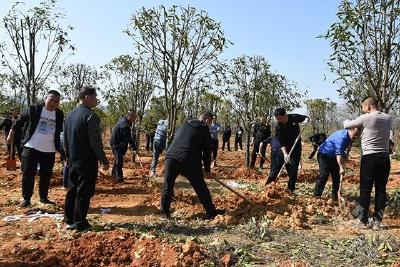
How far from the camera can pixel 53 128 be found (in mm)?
6660

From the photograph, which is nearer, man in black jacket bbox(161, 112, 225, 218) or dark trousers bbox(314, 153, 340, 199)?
man in black jacket bbox(161, 112, 225, 218)

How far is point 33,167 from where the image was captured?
6.57 meters

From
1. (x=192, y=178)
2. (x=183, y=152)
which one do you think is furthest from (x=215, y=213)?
(x=183, y=152)

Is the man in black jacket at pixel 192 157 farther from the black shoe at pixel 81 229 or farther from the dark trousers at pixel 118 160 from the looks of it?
the dark trousers at pixel 118 160

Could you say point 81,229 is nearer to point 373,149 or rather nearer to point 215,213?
point 215,213

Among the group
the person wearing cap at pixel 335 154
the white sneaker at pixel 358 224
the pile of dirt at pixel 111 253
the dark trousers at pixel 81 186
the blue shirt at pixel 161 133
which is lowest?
the pile of dirt at pixel 111 253

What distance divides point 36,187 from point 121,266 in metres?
5.18

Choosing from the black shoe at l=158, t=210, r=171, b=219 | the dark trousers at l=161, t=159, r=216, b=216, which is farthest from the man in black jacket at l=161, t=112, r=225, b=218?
the black shoe at l=158, t=210, r=171, b=219

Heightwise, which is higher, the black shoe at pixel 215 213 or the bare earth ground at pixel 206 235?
the black shoe at pixel 215 213

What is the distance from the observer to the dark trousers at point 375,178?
5.47 m

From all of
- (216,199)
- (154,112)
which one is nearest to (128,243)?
(216,199)

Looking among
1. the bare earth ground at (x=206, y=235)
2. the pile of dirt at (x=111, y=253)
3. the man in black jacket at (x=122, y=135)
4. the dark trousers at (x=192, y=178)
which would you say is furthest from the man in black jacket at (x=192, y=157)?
the man in black jacket at (x=122, y=135)

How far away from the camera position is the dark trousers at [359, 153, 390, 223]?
17.9ft

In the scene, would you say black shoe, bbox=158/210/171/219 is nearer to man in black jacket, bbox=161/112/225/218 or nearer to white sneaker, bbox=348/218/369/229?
man in black jacket, bbox=161/112/225/218
